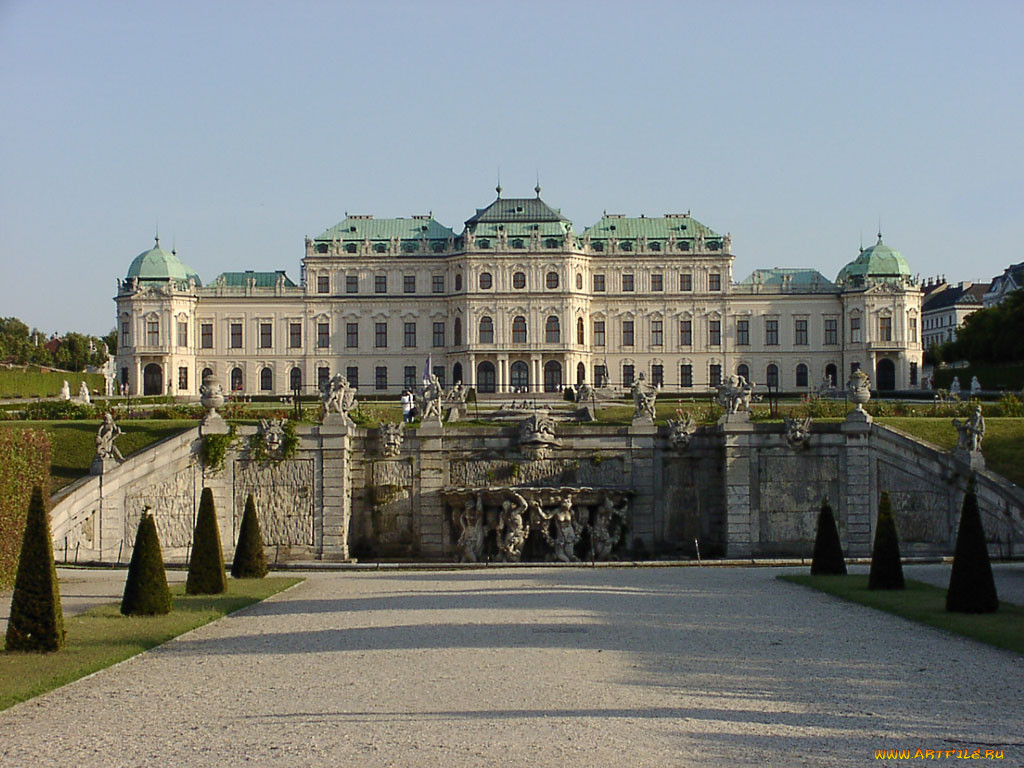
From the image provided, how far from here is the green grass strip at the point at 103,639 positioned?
13797 mm

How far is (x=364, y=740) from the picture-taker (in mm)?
11094

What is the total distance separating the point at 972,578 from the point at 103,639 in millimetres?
11319

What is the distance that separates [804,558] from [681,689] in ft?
60.9

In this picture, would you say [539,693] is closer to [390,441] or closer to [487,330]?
[390,441]

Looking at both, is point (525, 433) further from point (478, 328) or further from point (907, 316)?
point (907, 316)

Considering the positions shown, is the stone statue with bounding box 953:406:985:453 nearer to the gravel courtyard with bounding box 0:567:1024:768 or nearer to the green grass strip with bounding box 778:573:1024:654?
the green grass strip with bounding box 778:573:1024:654

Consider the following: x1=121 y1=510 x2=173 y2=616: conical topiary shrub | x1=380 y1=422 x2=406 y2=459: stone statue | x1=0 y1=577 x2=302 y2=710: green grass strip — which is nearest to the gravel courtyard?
x1=0 y1=577 x2=302 y2=710: green grass strip

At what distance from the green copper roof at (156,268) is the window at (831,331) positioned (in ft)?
143

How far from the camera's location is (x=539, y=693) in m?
13.0

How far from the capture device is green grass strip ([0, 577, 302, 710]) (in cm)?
1380

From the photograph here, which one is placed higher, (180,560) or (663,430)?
(663,430)

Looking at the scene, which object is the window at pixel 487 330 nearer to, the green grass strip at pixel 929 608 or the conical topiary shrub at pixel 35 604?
the green grass strip at pixel 929 608

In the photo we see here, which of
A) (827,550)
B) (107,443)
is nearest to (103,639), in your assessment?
(827,550)

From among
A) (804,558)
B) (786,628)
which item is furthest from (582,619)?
(804,558)
